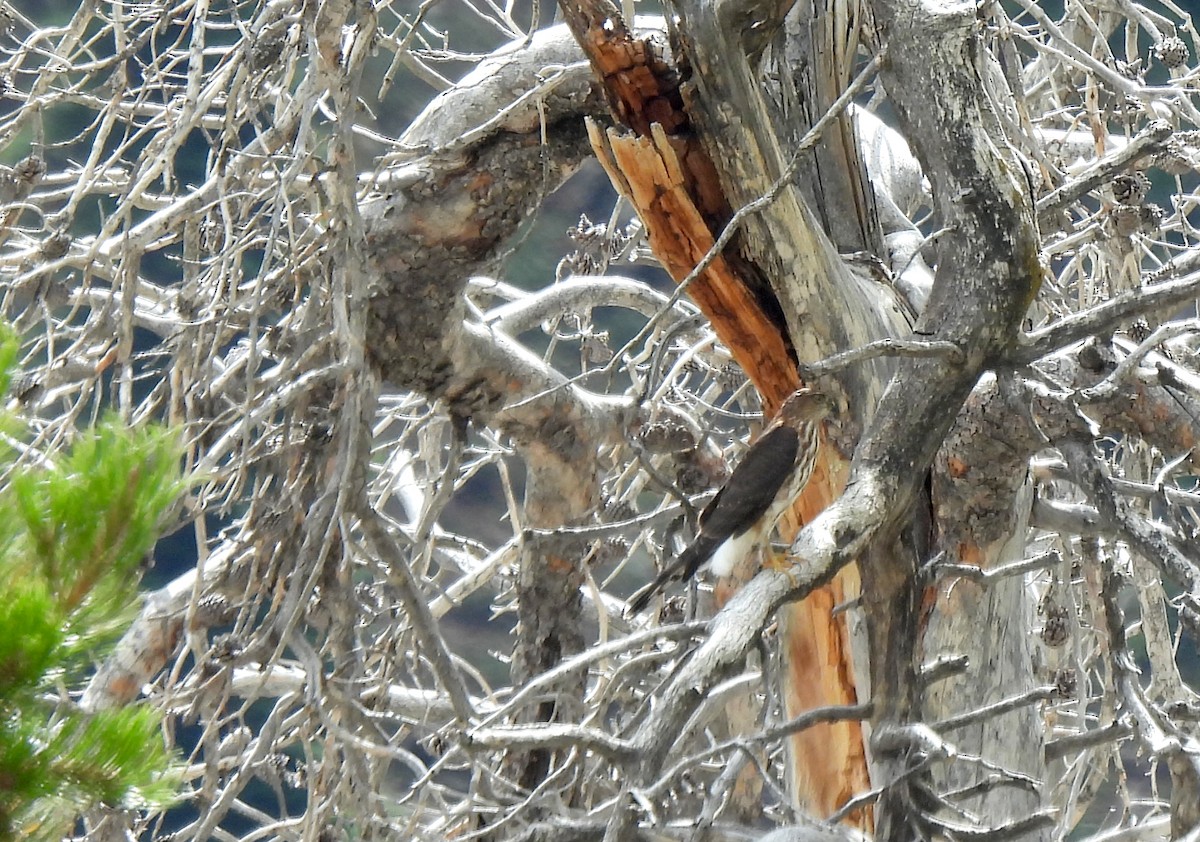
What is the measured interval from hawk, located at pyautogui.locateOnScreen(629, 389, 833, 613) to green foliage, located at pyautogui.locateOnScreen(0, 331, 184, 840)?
5.45ft

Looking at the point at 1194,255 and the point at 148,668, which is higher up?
the point at 1194,255

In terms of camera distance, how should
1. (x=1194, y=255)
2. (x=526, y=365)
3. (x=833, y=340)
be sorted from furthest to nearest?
(x=526, y=365)
(x=833, y=340)
(x=1194, y=255)

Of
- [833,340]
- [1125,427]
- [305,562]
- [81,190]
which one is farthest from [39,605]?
[1125,427]

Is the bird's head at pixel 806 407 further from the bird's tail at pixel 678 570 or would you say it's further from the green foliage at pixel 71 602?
the green foliage at pixel 71 602

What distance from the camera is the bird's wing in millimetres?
2631

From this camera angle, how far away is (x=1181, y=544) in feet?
6.73

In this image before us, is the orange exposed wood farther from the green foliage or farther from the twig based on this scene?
the green foliage

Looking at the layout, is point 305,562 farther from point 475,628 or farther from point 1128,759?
point 1128,759

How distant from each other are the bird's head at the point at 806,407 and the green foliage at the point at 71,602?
1615 millimetres

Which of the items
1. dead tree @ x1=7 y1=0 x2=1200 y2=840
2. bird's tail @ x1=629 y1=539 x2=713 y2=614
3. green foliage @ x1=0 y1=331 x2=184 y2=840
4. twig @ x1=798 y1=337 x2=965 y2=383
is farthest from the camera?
bird's tail @ x1=629 y1=539 x2=713 y2=614

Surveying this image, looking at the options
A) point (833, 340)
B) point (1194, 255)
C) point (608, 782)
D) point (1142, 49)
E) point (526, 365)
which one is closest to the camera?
point (1194, 255)

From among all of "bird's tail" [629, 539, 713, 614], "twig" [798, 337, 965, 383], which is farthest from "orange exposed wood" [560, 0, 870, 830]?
"twig" [798, 337, 965, 383]

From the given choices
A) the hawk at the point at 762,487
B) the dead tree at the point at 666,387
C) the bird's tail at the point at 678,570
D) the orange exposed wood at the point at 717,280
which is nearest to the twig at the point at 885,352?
the dead tree at the point at 666,387

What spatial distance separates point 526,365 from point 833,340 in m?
1.10
